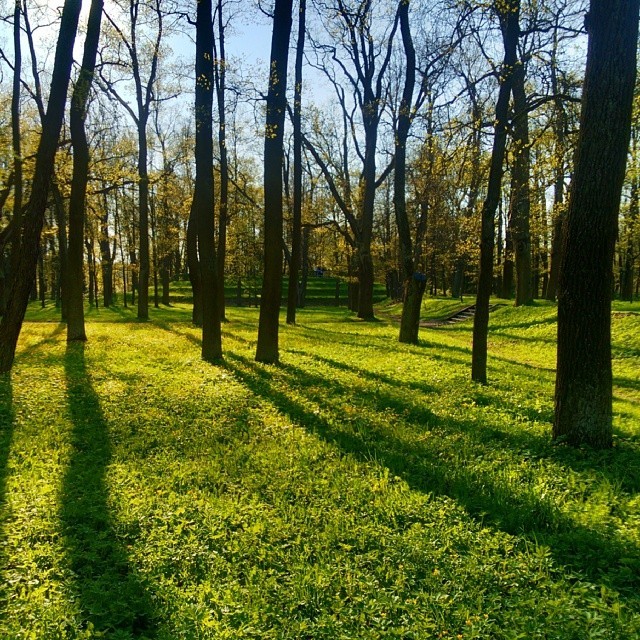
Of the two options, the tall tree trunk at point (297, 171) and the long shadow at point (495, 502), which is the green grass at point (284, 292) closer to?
the tall tree trunk at point (297, 171)

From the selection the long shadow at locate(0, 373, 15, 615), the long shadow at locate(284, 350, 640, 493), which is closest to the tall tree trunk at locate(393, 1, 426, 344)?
the long shadow at locate(284, 350, 640, 493)

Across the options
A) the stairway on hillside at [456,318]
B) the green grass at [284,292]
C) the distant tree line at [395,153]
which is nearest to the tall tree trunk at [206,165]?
the distant tree line at [395,153]

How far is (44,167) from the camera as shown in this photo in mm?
8617

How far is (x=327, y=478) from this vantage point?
190 inches

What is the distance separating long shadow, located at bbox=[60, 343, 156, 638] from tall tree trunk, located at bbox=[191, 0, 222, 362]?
509 cm

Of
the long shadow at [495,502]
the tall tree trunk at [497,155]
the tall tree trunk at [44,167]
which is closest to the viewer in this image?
the long shadow at [495,502]

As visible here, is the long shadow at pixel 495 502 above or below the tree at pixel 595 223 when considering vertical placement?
below

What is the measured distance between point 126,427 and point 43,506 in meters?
2.24

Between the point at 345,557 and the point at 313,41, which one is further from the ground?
the point at 313,41

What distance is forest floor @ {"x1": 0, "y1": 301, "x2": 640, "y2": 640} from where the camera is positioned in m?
2.86

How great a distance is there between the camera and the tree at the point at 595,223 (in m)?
4.95

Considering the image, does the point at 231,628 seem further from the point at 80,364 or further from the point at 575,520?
the point at 80,364

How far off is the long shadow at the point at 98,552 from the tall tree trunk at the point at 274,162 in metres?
5.30

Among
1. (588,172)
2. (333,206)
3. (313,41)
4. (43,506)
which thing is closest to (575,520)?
(588,172)
